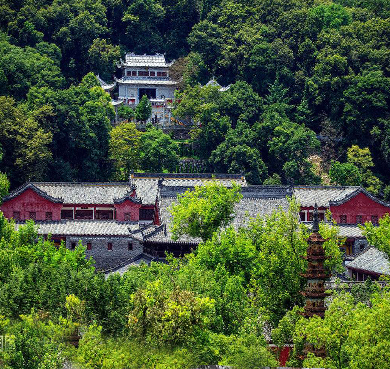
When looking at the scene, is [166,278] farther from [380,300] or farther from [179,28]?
[179,28]

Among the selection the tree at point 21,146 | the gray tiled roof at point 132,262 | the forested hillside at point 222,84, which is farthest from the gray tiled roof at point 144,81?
the gray tiled roof at point 132,262

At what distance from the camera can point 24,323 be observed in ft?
162

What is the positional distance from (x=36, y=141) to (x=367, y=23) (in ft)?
113

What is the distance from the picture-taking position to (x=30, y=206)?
84.1m

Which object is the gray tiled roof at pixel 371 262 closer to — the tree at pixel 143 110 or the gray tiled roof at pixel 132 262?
the gray tiled roof at pixel 132 262

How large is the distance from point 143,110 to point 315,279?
53045 millimetres

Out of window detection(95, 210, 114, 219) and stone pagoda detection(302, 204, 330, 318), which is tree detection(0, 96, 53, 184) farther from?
stone pagoda detection(302, 204, 330, 318)

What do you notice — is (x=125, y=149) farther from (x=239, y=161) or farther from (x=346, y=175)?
(x=346, y=175)

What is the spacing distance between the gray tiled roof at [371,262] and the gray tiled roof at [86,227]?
49.0 feet

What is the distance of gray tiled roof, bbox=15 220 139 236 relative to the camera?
80812 mm

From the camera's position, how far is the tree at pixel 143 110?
346 ft

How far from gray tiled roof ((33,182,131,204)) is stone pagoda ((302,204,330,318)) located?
32.0 meters

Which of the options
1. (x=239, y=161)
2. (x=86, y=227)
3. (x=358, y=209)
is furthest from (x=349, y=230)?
(x=86, y=227)

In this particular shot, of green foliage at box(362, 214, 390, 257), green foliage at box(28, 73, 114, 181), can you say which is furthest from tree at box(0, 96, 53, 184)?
green foliage at box(362, 214, 390, 257)
